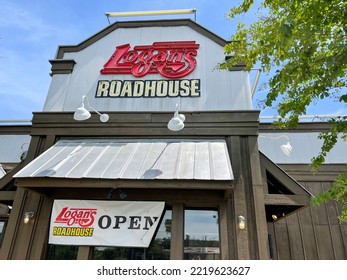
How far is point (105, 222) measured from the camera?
17.3ft

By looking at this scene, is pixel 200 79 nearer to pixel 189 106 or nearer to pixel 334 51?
pixel 189 106

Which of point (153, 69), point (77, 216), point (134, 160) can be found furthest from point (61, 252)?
point (153, 69)

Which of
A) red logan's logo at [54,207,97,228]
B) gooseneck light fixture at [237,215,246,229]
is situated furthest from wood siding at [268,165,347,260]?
red logan's logo at [54,207,97,228]

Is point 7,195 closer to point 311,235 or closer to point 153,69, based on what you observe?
point 153,69

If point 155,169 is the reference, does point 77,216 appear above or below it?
below

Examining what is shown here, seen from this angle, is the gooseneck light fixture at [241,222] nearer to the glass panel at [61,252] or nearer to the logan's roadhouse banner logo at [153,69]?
the logan's roadhouse banner logo at [153,69]

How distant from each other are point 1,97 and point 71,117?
173 cm

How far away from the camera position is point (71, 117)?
6734 millimetres

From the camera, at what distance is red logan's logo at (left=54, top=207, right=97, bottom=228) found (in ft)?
17.5

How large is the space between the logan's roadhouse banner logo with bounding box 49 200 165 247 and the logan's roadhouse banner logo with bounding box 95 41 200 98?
10.3 feet

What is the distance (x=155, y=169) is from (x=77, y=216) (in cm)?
210

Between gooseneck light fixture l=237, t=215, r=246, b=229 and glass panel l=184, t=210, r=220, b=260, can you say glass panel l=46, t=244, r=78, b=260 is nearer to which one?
glass panel l=184, t=210, r=220, b=260

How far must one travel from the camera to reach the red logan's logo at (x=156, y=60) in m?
7.19

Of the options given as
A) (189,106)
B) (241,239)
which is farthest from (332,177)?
(189,106)
